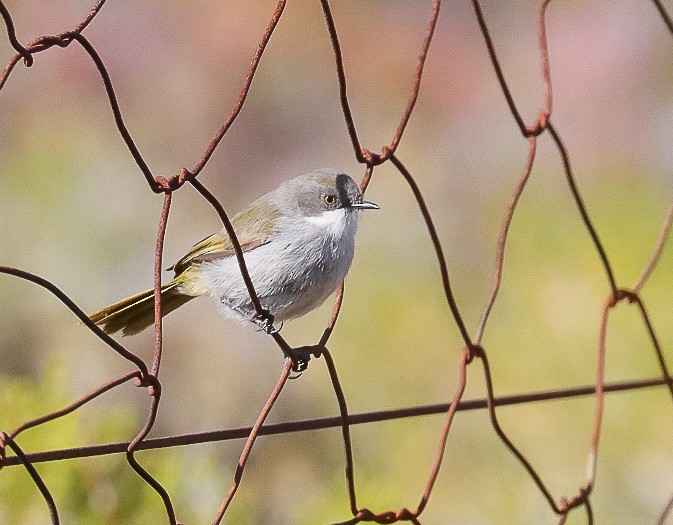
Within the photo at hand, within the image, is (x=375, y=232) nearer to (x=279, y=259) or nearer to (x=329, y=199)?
(x=329, y=199)

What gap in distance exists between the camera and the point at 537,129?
6.56 feet

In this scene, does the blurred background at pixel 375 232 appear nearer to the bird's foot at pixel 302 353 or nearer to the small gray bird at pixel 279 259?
the small gray bird at pixel 279 259

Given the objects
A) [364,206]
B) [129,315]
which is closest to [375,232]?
[364,206]

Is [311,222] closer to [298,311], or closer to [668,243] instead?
[298,311]

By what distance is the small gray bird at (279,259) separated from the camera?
228 cm

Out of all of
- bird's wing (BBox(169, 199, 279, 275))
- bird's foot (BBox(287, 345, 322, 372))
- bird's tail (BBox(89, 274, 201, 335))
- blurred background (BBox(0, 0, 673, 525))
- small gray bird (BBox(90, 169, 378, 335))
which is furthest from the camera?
blurred background (BBox(0, 0, 673, 525))

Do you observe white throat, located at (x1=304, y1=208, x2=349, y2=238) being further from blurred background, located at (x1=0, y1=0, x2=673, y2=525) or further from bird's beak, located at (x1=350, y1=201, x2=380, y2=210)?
blurred background, located at (x1=0, y1=0, x2=673, y2=525)

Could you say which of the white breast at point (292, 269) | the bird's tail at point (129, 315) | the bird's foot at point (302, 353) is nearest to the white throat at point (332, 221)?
the white breast at point (292, 269)

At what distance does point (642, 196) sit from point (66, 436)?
3699 millimetres

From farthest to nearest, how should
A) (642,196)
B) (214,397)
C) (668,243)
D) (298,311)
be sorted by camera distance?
(642,196)
(668,243)
(214,397)
(298,311)

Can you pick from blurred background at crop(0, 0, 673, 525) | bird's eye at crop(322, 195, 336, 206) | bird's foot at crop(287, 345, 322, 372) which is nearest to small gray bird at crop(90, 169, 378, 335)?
bird's eye at crop(322, 195, 336, 206)

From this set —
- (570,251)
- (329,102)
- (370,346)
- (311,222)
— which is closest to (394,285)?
(370,346)

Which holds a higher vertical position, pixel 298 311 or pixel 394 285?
pixel 394 285

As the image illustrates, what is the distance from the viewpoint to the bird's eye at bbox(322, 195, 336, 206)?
8.10ft
